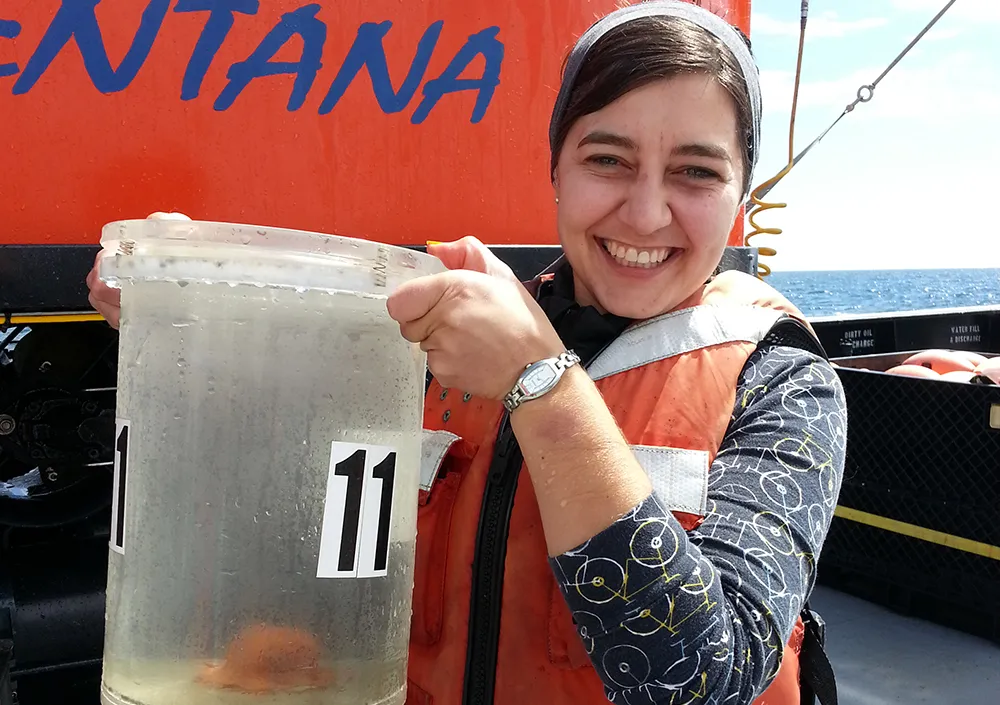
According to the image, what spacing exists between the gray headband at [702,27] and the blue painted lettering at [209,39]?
4.48 ft

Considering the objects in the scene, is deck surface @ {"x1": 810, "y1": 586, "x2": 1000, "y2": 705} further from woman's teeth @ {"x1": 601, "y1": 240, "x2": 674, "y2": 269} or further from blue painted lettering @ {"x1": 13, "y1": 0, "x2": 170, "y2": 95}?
blue painted lettering @ {"x1": 13, "y1": 0, "x2": 170, "y2": 95}

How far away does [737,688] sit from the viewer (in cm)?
114

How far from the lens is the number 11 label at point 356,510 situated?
0.98 m

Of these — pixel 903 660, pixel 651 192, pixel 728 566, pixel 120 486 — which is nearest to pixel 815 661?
pixel 728 566

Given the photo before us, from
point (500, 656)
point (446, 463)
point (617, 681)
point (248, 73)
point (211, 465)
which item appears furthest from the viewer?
point (248, 73)

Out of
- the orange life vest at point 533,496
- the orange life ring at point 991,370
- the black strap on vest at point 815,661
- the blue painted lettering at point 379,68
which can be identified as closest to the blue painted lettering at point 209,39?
the blue painted lettering at point 379,68

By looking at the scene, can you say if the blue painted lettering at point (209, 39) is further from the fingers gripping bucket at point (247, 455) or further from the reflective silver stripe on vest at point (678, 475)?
the reflective silver stripe on vest at point (678, 475)

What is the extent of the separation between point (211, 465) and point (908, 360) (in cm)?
532

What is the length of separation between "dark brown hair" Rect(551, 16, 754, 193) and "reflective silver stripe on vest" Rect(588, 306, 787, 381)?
256mm

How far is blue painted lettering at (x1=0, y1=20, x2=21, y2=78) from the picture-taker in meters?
2.23

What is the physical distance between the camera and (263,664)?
968mm

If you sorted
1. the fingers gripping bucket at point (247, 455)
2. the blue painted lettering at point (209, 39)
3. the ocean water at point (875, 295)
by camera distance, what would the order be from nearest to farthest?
1. the fingers gripping bucket at point (247, 455)
2. the blue painted lettering at point (209, 39)
3. the ocean water at point (875, 295)

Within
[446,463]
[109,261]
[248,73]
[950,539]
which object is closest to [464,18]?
[248,73]

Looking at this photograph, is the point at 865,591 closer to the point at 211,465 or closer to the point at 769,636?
the point at 769,636
